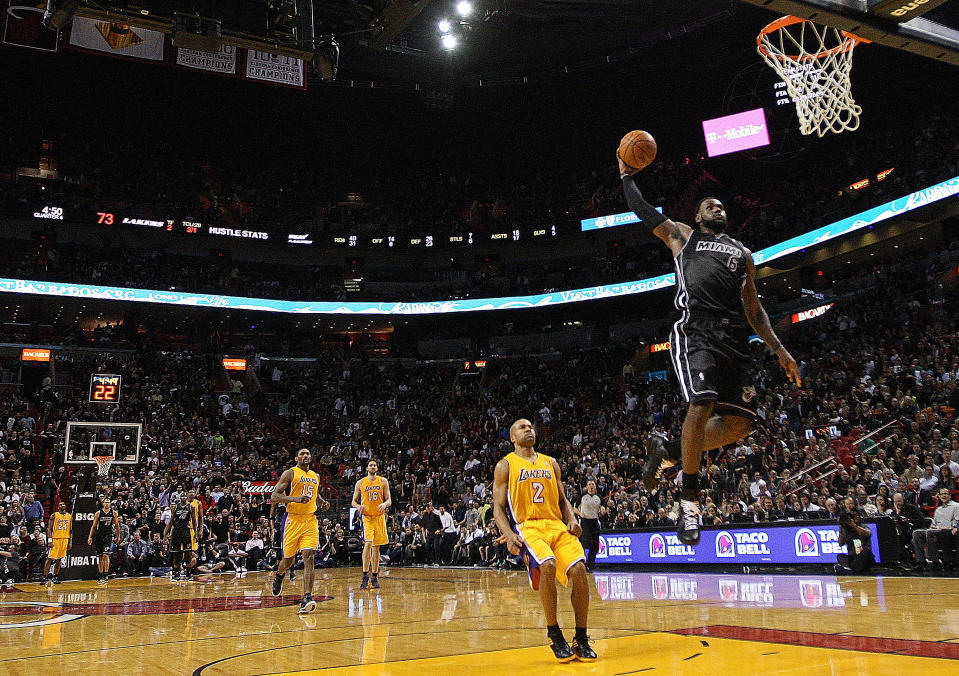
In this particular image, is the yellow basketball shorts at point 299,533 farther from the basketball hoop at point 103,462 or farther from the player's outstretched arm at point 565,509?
the basketball hoop at point 103,462

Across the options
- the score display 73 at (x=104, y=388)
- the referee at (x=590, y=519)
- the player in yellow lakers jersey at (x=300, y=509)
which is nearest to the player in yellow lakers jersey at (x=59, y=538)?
the score display 73 at (x=104, y=388)

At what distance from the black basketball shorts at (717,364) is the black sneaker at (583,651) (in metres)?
2.09

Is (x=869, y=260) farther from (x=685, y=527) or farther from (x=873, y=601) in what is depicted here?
(x=685, y=527)

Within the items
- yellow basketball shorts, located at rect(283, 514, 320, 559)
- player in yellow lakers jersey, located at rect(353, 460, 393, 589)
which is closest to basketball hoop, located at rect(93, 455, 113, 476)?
player in yellow lakers jersey, located at rect(353, 460, 393, 589)

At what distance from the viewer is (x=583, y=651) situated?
5.34 m

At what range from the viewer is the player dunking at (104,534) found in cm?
1762

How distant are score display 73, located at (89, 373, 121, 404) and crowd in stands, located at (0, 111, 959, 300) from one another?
6.70 m

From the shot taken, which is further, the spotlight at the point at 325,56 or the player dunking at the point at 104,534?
the player dunking at the point at 104,534

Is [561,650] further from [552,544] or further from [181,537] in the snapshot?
[181,537]

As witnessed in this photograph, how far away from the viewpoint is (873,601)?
8125 mm

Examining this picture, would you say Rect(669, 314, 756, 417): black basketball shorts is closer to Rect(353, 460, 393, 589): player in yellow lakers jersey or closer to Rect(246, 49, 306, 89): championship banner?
Rect(353, 460, 393, 589): player in yellow lakers jersey

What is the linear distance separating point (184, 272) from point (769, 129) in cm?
2436

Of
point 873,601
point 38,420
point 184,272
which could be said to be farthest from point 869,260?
point 38,420

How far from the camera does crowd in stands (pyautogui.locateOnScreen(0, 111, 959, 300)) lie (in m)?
28.7
